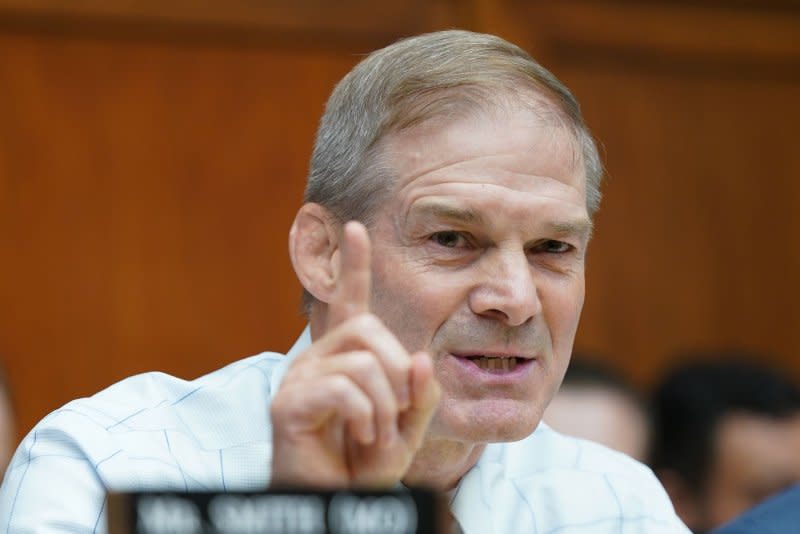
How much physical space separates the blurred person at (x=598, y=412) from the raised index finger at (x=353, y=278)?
97.8 inches

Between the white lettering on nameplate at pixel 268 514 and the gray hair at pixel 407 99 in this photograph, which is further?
the gray hair at pixel 407 99

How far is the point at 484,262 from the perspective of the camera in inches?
88.7

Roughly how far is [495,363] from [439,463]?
27 cm

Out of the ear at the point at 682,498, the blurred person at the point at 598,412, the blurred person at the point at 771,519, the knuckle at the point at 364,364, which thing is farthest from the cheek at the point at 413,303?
the ear at the point at 682,498

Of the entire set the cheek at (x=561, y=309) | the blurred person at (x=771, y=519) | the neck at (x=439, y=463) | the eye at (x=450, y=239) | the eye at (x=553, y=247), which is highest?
the eye at (x=450, y=239)

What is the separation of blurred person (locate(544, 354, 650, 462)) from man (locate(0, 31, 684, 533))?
1.70 m

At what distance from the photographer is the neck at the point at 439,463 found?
7.99 feet

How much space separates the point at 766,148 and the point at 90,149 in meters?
2.41

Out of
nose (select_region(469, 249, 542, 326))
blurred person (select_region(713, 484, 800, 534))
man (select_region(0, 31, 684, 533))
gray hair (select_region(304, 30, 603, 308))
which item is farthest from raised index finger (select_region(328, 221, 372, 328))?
blurred person (select_region(713, 484, 800, 534))

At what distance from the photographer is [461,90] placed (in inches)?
92.1

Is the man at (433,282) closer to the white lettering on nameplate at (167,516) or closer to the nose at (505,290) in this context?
the nose at (505,290)

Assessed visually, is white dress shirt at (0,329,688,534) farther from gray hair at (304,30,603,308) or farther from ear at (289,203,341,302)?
gray hair at (304,30,603,308)

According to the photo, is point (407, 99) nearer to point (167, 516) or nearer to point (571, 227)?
point (571, 227)

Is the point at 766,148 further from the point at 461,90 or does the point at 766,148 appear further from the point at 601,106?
the point at 461,90
